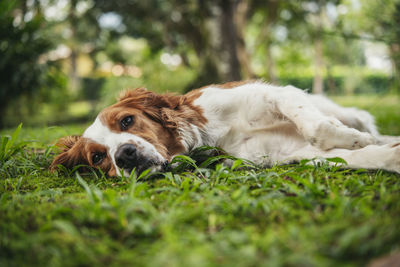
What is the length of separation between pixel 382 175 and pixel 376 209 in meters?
0.62

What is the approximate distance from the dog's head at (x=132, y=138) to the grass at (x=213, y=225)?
0.46 meters

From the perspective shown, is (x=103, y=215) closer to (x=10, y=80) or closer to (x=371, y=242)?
(x=371, y=242)

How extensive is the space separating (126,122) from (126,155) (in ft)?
1.41

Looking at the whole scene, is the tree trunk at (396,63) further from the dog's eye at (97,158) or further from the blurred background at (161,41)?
the dog's eye at (97,158)

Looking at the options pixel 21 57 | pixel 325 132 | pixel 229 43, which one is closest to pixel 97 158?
pixel 325 132

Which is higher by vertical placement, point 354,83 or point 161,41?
point 161,41

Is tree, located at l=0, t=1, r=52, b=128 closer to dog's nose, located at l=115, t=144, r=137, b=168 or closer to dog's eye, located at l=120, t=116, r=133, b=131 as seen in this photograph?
dog's eye, located at l=120, t=116, r=133, b=131

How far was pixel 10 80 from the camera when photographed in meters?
7.86

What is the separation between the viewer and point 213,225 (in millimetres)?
1236

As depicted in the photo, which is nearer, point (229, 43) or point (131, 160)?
point (131, 160)

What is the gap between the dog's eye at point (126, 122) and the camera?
2413mm

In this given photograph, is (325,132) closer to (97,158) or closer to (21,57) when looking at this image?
(97,158)

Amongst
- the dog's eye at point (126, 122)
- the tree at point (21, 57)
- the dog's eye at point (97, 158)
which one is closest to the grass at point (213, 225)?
the dog's eye at point (97, 158)

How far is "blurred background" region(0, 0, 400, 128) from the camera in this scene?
472cm
